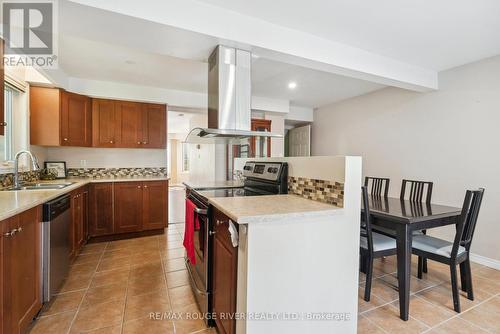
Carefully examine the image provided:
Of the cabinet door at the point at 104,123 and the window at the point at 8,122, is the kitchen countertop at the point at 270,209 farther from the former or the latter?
the cabinet door at the point at 104,123

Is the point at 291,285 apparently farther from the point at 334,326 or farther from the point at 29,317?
the point at 29,317

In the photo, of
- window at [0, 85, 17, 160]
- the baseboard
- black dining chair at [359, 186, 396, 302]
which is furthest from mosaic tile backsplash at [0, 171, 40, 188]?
the baseboard

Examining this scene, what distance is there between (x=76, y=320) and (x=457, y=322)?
2.86 m

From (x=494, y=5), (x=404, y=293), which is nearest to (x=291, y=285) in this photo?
(x=404, y=293)

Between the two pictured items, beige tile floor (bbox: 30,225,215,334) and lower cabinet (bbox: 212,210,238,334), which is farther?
beige tile floor (bbox: 30,225,215,334)

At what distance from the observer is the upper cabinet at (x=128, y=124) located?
12.2 ft

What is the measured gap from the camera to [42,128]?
3168mm

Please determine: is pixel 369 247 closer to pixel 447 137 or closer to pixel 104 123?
pixel 447 137

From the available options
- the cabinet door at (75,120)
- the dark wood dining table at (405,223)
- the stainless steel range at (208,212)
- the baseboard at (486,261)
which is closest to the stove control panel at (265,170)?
the stainless steel range at (208,212)

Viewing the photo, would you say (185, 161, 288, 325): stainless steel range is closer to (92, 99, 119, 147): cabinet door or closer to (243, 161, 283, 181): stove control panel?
(243, 161, 283, 181): stove control panel

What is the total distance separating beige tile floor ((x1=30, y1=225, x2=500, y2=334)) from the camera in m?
1.73

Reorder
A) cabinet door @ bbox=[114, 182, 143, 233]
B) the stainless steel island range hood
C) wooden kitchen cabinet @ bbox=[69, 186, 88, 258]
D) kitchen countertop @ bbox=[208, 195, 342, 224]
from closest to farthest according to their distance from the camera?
kitchen countertop @ bbox=[208, 195, 342, 224] → the stainless steel island range hood → wooden kitchen cabinet @ bbox=[69, 186, 88, 258] → cabinet door @ bbox=[114, 182, 143, 233]

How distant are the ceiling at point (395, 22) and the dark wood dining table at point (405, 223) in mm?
1685

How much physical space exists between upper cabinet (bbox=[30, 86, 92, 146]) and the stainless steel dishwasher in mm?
1445
